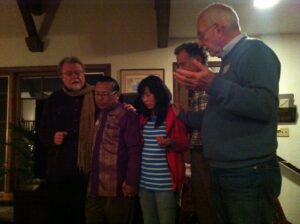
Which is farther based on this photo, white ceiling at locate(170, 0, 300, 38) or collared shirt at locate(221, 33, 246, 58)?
white ceiling at locate(170, 0, 300, 38)

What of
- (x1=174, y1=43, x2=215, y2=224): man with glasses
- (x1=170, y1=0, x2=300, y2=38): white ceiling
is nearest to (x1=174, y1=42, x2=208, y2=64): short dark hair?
(x1=174, y1=43, x2=215, y2=224): man with glasses

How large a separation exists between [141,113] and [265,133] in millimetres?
1038

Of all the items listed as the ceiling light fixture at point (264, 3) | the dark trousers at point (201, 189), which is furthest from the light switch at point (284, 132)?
the dark trousers at point (201, 189)

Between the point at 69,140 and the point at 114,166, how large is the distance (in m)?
0.33

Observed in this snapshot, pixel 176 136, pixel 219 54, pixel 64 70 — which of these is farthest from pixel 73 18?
pixel 219 54

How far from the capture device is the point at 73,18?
3.95 metres

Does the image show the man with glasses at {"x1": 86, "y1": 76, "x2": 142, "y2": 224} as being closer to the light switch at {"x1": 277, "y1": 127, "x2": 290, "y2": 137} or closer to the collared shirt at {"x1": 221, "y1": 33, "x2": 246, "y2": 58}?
the collared shirt at {"x1": 221, "y1": 33, "x2": 246, "y2": 58}

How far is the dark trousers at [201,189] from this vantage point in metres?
1.87

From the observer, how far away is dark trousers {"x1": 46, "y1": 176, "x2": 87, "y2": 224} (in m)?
1.97

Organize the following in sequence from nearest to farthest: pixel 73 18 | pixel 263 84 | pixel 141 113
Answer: pixel 263 84
pixel 141 113
pixel 73 18

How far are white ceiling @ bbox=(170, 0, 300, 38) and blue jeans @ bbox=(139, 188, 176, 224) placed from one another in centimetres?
202

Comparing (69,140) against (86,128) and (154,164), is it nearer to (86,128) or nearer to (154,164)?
(86,128)

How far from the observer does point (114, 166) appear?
1858 millimetres

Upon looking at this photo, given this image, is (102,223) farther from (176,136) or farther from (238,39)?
(238,39)
